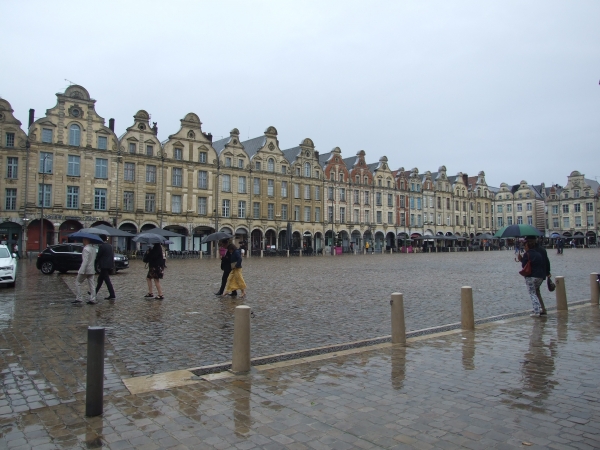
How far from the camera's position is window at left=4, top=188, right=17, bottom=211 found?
40.4 meters

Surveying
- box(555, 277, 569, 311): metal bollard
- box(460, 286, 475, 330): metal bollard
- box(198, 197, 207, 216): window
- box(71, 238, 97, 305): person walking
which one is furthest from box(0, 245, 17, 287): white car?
box(198, 197, 207, 216): window

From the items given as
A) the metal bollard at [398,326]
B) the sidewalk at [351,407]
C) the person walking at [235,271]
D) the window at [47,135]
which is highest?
the window at [47,135]

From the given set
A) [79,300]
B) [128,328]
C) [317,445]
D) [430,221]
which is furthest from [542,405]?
[430,221]

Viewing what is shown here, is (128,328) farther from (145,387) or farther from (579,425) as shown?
(579,425)

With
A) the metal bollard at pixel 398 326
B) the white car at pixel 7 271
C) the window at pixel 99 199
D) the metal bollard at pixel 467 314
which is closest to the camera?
the metal bollard at pixel 398 326

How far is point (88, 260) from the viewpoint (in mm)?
12422

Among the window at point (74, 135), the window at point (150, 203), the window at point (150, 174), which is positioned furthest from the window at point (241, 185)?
the window at point (74, 135)

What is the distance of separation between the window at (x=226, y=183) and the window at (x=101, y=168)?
1227 centimetres

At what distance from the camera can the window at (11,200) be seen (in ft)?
133

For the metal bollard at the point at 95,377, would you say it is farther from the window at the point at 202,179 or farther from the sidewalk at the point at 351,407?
the window at the point at 202,179

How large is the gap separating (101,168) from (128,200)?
3.76 meters

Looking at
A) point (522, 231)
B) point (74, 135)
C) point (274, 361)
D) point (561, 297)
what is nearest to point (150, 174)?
point (74, 135)

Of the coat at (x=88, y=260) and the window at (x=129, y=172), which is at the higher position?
the window at (x=129, y=172)

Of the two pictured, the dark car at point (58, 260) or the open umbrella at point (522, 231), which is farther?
the dark car at point (58, 260)
